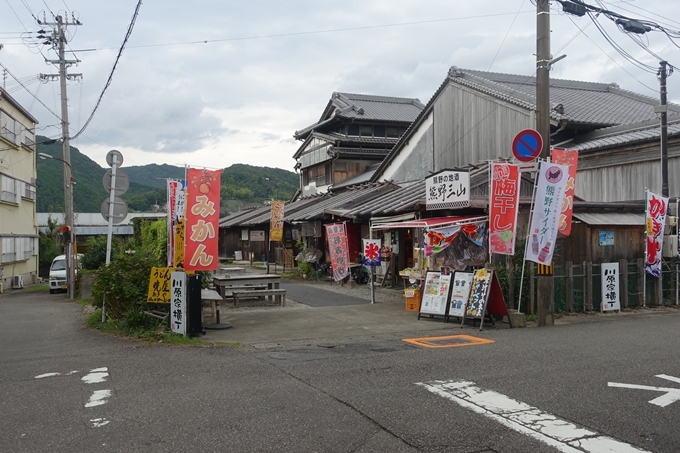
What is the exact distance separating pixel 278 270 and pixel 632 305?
17678 mm

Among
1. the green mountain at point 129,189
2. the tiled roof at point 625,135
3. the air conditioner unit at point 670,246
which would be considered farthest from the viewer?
the green mountain at point 129,189

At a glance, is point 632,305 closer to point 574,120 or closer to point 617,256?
point 617,256

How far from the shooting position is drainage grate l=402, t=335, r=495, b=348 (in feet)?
31.0

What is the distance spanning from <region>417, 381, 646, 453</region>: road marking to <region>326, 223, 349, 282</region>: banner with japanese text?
1120 cm

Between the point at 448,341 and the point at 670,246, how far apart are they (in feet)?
29.1

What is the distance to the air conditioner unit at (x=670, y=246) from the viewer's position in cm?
1495

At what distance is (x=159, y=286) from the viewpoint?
34.4 feet

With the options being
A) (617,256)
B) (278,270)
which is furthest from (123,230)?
(617,256)

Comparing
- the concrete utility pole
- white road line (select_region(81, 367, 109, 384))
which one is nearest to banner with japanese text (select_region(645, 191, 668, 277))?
the concrete utility pole

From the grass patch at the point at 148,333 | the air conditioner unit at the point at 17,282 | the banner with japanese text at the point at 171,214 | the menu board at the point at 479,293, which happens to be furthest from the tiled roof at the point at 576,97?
the air conditioner unit at the point at 17,282

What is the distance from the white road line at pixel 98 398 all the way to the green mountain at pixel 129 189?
43.7m

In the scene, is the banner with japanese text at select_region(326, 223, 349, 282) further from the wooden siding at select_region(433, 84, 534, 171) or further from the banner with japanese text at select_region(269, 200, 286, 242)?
the wooden siding at select_region(433, 84, 534, 171)

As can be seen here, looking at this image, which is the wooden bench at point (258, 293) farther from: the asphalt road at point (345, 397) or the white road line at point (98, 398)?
the white road line at point (98, 398)

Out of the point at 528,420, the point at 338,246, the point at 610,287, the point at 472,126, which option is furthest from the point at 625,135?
the point at 528,420
